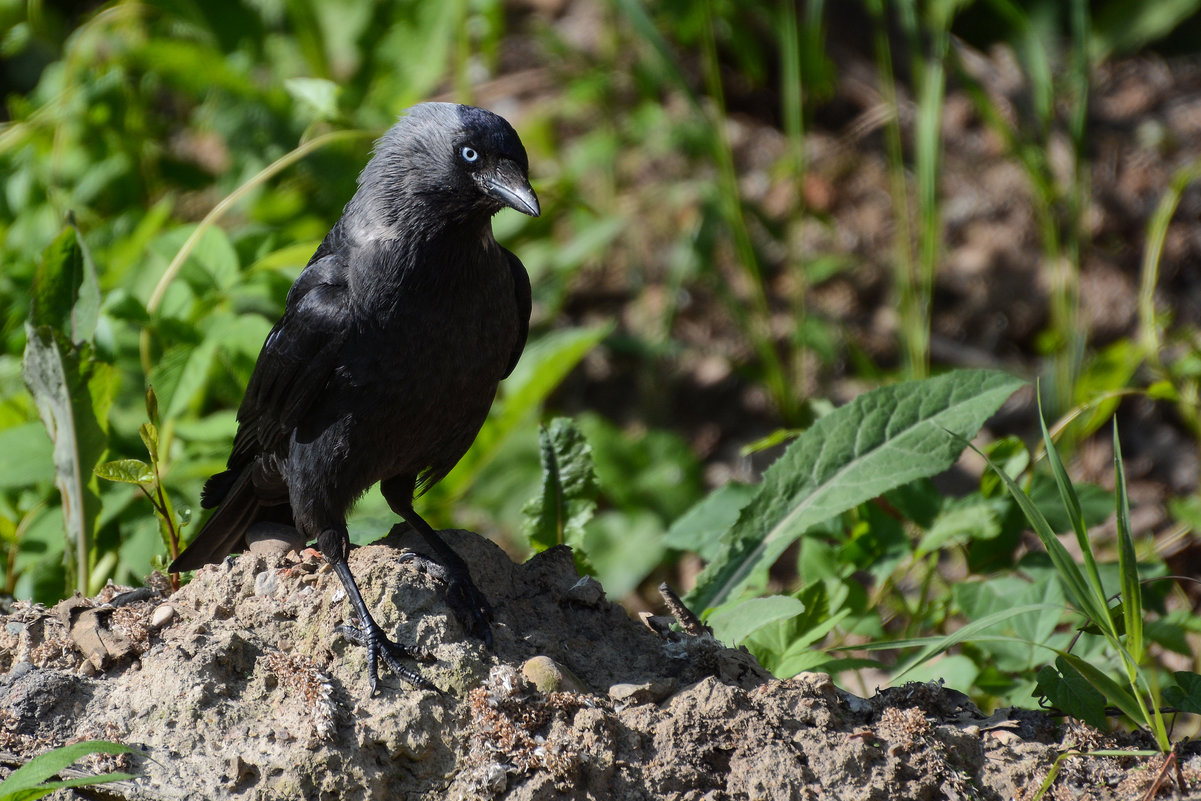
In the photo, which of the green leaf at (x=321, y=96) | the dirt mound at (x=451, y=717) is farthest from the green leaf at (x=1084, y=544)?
the green leaf at (x=321, y=96)

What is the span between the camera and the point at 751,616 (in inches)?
106

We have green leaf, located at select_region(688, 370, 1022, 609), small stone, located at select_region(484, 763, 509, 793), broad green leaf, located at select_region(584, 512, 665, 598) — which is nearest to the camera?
small stone, located at select_region(484, 763, 509, 793)

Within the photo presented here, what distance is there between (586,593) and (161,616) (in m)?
0.98

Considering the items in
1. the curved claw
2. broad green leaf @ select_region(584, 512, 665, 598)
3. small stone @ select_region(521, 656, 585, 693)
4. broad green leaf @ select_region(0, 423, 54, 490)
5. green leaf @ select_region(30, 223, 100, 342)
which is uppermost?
green leaf @ select_region(30, 223, 100, 342)

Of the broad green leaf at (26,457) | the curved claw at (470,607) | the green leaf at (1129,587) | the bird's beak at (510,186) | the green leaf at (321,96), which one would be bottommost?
the green leaf at (1129,587)

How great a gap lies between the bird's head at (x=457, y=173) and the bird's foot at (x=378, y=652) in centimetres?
109

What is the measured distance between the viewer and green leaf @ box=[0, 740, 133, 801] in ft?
6.06

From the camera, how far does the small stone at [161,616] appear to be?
251cm

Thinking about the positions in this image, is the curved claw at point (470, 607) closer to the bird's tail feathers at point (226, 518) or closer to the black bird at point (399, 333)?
the black bird at point (399, 333)

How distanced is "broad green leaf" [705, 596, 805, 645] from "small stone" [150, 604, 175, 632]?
4.30 feet

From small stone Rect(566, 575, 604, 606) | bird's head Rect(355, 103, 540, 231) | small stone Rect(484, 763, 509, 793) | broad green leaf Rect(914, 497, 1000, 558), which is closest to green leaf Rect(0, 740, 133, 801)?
small stone Rect(484, 763, 509, 793)

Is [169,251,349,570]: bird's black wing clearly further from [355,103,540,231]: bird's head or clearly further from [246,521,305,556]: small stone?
[355,103,540,231]: bird's head

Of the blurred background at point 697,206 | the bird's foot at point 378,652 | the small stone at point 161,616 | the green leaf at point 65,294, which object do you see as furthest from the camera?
the blurred background at point 697,206

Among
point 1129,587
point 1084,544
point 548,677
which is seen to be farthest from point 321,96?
point 1129,587
